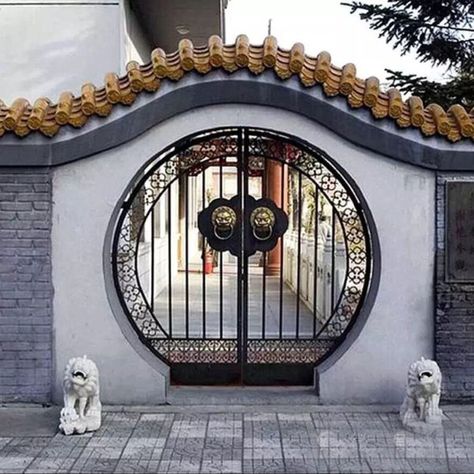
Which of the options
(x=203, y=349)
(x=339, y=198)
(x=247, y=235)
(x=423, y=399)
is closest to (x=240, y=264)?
(x=247, y=235)

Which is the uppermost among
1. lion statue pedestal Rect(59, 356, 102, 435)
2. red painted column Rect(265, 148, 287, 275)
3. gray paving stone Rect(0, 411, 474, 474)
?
red painted column Rect(265, 148, 287, 275)

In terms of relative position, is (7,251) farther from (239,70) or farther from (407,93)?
(407,93)

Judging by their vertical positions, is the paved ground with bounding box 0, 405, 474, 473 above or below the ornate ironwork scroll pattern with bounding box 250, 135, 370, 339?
below

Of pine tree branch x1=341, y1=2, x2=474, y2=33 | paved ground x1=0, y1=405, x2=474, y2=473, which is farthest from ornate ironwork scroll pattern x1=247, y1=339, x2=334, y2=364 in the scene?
pine tree branch x1=341, y1=2, x2=474, y2=33

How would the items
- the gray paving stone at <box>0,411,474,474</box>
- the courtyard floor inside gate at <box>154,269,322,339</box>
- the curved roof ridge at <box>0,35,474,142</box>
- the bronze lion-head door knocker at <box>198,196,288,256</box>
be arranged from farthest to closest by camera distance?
the courtyard floor inside gate at <box>154,269,322,339</box>
the bronze lion-head door knocker at <box>198,196,288,256</box>
the curved roof ridge at <box>0,35,474,142</box>
the gray paving stone at <box>0,411,474,474</box>

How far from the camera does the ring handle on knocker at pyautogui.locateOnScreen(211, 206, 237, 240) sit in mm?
7121

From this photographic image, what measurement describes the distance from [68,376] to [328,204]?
3098 millimetres

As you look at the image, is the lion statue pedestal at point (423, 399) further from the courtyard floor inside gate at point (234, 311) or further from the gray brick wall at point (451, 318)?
the courtyard floor inside gate at point (234, 311)

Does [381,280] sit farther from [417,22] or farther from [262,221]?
[417,22]

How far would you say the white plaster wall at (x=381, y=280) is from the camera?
6.80 metres

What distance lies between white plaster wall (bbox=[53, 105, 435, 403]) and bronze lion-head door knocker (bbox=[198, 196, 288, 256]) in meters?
0.80

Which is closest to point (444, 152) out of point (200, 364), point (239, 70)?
point (239, 70)

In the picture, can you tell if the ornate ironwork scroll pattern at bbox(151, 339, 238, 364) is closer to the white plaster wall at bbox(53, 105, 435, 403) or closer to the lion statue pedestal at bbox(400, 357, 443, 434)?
the white plaster wall at bbox(53, 105, 435, 403)

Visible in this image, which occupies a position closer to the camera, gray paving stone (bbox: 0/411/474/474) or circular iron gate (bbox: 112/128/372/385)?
gray paving stone (bbox: 0/411/474/474)
